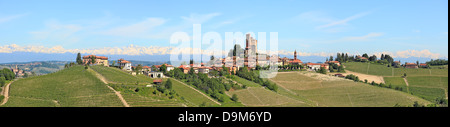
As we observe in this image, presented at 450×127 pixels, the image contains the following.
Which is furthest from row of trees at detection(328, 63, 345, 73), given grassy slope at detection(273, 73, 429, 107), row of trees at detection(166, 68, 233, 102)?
row of trees at detection(166, 68, 233, 102)

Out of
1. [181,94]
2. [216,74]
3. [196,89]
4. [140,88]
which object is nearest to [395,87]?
[216,74]

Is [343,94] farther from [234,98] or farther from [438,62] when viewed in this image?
[438,62]

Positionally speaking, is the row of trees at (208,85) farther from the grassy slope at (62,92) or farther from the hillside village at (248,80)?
the grassy slope at (62,92)

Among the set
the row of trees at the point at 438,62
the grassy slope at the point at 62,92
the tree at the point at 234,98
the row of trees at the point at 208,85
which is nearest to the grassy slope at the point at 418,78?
the row of trees at the point at 438,62

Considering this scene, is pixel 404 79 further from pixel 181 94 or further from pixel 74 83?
pixel 74 83

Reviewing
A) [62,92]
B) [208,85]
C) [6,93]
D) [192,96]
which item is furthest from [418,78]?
[6,93]

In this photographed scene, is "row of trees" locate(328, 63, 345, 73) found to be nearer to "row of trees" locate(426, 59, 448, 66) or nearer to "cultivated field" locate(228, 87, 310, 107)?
"row of trees" locate(426, 59, 448, 66)
